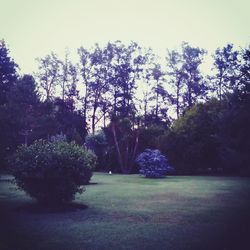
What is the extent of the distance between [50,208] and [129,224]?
3839 millimetres

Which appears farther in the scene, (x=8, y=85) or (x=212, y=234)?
(x=8, y=85)

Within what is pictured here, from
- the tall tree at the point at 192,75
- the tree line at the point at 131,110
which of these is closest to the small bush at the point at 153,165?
the tree line at the point at 131,110

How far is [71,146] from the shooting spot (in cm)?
1242

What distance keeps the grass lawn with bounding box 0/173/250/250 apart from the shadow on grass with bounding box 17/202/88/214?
0.03 meters

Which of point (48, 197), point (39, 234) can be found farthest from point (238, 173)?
point (39, 234)

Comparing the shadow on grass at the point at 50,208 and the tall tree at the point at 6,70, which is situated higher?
the tall tree at the point at 6,70

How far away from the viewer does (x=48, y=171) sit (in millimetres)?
10898

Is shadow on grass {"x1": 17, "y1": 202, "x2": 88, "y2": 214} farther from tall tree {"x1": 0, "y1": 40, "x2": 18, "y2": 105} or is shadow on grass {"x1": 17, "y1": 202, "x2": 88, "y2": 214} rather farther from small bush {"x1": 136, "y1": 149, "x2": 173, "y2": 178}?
tall tree {"x1": 0, "y1": 40, "x2": 18, "y2": 105}

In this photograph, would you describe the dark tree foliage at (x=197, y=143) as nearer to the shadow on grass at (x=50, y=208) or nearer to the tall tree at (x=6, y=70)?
the shadow on grass at (x=50, y=208)

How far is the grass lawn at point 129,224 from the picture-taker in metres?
7.09

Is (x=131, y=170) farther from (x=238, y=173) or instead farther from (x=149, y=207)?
(x=149, y=207)

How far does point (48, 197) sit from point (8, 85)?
4135 cm

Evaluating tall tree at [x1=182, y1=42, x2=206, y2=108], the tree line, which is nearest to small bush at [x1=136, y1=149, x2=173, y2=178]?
the tree line

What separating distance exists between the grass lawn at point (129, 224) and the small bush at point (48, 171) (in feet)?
2.06
